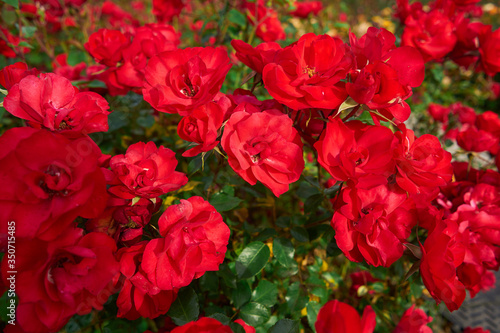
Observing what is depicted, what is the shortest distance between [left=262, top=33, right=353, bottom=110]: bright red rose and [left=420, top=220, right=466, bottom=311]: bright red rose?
339 mm

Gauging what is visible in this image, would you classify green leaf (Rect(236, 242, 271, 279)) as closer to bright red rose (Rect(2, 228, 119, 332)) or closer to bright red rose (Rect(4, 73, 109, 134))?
bright red rose (Rect(2, 228, 119, 332))

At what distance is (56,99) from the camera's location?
62cm

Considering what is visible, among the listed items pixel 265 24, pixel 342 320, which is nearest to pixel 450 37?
pixel 265 24

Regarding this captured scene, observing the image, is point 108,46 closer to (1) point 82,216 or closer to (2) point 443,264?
(1) point 82,216

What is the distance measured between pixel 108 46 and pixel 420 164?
85 cm

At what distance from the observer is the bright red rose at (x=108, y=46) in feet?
2.76

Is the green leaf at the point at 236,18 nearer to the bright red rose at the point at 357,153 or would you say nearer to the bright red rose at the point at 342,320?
the bright red rose at the point at 357,153

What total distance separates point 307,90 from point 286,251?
454 mm

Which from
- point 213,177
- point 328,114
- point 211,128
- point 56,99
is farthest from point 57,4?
point 328,114

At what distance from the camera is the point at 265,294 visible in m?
0.81

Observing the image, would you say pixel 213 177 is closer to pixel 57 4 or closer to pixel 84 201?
pixel 84 201

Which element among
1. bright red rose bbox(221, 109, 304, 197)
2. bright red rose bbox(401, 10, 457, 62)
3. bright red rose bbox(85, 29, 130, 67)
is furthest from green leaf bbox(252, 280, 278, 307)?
bright red rose bbox(401, 10, 457, 62)

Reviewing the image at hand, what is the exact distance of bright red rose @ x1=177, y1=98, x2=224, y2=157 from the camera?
584 mm

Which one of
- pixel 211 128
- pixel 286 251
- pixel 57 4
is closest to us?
pixel 211 128
